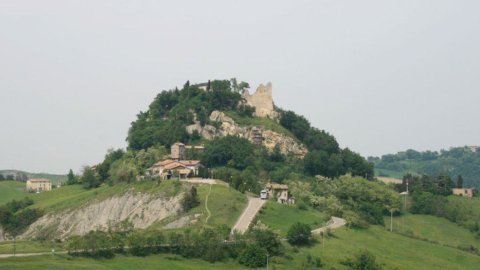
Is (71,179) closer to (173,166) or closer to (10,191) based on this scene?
(10,191)

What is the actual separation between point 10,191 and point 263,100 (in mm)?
69240

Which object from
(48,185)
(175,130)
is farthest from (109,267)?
(48,185)

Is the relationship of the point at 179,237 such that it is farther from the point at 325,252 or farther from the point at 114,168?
the point at 114,168

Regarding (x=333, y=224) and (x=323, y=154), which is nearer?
(x=333, y=224)

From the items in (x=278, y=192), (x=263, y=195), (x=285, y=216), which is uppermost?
(x=278, y=192)

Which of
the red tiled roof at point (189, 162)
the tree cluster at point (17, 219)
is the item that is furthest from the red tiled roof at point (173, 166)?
the tree cluster at point (17, 219)

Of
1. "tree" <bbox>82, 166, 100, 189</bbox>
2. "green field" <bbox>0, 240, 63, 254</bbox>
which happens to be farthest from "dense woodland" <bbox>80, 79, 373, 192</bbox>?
"green field" <bbox>0, 240, 63, 254</bbox>

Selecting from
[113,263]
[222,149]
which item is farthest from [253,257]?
[222,149]

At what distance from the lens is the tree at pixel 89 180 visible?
498ft

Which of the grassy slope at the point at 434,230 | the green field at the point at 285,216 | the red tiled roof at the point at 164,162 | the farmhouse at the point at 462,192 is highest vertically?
the red tiled roof at the point at 164,162

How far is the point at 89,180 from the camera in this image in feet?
502

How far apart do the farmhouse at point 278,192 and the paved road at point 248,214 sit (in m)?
8.37

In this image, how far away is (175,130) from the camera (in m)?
158

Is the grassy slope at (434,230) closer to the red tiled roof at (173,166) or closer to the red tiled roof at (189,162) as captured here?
the red tiled roof at (189,162)
